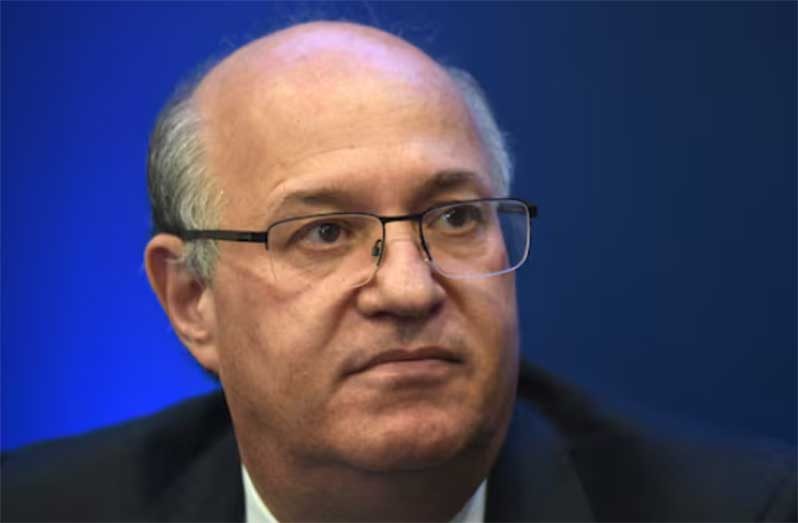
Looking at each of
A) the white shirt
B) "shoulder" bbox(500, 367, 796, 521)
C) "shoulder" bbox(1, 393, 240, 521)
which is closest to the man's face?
the white shirt

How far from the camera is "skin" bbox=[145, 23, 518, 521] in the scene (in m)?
1.31

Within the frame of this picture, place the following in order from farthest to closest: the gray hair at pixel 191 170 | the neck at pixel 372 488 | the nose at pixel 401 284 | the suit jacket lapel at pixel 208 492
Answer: the suit jacket lapel at pixel 208 492 → the gray hair at pixel 191 170 → the neck at pixel 372 488 → the nose at pixel 401 284

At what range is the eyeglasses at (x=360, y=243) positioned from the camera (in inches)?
53.4

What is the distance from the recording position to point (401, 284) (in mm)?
1289

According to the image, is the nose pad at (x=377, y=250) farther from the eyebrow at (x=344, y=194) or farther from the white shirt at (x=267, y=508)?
the white shirt at (x=267, y=508)

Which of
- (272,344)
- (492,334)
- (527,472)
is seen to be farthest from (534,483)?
(272,344)

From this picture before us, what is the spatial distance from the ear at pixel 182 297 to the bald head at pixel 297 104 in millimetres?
48

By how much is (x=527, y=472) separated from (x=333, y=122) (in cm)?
79

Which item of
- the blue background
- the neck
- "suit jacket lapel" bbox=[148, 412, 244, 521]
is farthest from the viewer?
the blue background

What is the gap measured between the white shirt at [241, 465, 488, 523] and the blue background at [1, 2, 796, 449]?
0.50m

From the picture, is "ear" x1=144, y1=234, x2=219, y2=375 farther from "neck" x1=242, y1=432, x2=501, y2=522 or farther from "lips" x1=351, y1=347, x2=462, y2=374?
"lips" x1=351, y1=347, x2=462, y2=374

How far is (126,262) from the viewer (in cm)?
199

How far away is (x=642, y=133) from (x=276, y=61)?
91 cm

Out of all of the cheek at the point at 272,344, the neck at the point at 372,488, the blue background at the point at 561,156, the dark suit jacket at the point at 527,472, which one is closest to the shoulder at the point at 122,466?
the dark suit jacket at the point at 527,472
